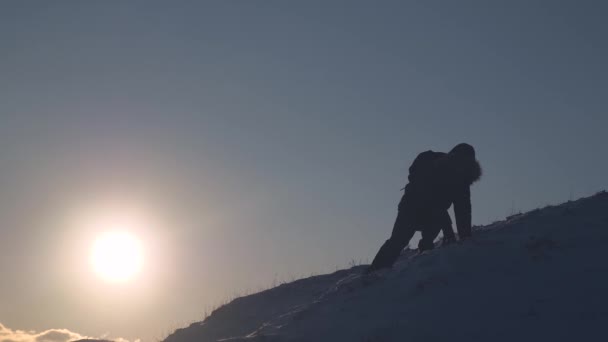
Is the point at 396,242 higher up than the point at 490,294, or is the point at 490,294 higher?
the point at 396,242

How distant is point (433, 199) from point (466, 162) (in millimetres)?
1214

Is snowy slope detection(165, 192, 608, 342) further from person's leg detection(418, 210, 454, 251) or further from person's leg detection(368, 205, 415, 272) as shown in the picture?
person's leg detection(368, 205, 415, 272)

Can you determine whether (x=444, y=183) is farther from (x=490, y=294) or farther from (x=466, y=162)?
(x=490, y=294)

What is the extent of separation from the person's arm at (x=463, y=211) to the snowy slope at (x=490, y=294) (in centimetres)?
44

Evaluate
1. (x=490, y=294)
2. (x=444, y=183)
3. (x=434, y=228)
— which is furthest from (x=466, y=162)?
(x=490, y=294)

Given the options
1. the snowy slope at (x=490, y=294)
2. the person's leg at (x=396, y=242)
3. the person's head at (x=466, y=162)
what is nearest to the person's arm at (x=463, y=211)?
the person's head at (x=466, y=162)

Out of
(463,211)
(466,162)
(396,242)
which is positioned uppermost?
(466,162)

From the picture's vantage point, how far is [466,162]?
50.0 ft

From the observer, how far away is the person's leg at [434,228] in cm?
1570

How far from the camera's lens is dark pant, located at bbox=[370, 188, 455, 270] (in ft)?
51.7

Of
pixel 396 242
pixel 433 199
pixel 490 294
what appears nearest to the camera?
pixel 490 294

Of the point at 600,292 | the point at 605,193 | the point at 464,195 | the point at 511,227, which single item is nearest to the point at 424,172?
the point at 464,195

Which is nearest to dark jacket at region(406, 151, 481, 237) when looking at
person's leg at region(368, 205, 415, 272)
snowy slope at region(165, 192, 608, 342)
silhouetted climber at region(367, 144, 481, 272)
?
silhouetted climber at region(367, 144, 481, 272)

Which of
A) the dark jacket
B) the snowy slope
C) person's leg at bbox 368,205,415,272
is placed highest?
the dark jacket
